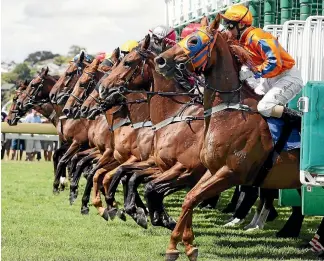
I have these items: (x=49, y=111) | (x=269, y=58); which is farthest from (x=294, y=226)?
(x=49, y=111)

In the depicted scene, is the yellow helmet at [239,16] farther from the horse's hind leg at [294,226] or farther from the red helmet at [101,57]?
the red helmet at [101,57]

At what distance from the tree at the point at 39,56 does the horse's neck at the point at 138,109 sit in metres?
134

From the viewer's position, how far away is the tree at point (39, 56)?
5649 inches

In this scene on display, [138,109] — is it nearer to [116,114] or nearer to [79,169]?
[116,114]

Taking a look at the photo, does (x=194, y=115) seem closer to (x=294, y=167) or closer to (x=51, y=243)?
(x=294, y=167)

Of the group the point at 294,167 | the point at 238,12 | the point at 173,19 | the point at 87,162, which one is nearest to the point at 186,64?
the point at 238,12

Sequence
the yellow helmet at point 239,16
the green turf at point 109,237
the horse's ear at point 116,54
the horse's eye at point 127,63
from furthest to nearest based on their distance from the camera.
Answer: the horse's ear at point 116,54
the horse's eye at point 127,63
the green turf at point 109,237
the yellow helmet at point 239,16

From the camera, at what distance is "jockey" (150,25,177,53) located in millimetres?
10008

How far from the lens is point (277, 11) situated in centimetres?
1405

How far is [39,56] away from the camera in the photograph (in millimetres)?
144875

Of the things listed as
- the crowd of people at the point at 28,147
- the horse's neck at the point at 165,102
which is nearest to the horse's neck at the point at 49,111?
the horse's neck at the point at 165,102

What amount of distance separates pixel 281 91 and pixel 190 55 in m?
0.99

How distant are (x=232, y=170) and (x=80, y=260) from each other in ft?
5.59

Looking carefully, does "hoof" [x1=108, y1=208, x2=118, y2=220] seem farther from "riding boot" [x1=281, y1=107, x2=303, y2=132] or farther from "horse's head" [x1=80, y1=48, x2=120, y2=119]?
"riding boot" [x1=281, y1=107, x2=303, y2=132]
